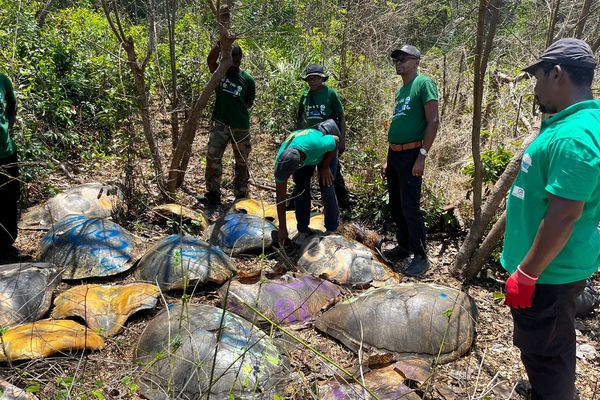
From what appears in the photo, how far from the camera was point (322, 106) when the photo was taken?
558 cm

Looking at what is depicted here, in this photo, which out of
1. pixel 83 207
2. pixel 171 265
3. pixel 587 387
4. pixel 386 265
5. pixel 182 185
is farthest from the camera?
pixel 182 185

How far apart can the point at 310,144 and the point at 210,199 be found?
2.17 metres

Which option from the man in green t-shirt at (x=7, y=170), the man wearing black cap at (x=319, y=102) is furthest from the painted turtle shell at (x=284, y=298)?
the man in green t-shirt at (x=7, y=170)

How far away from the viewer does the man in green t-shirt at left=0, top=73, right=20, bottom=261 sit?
14.4 ft

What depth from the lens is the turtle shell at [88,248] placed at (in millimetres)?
4266

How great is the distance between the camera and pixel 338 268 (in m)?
4.39

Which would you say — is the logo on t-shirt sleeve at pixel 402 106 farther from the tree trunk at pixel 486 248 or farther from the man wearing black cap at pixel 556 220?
the man wearing black cap at pixel 556 220

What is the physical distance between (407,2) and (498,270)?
779 cm

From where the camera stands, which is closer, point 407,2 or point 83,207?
point 83,207

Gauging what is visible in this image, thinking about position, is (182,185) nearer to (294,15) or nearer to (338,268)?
(338,268)

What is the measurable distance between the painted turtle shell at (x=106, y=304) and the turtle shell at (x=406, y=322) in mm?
1298

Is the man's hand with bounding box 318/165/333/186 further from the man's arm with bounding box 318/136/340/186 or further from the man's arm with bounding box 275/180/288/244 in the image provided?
the man's arm with bounding box 275/180/288/244

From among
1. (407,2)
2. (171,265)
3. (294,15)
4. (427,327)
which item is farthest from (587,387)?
(294,15)

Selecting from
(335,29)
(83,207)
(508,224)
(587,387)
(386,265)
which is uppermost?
(335,29)
